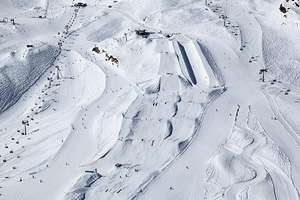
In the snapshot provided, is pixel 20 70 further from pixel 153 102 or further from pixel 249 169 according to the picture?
pixel 249 169

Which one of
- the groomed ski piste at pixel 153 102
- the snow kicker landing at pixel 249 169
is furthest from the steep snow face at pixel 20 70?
the snow kicker landing at pixel 249 169

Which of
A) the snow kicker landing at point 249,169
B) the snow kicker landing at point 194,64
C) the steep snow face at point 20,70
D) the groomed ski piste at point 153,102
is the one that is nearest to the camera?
the snow kicker landing at point 249,169

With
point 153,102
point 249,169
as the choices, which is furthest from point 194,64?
point 249,169

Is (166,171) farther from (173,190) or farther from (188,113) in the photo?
(188,113)

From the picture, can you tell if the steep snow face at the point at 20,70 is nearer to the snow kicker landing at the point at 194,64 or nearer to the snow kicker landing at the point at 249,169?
the snow kicker landing at the point at 194,64

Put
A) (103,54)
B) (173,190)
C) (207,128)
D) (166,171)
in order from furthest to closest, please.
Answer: (103,54), (207,128), (166,171), (173,190)

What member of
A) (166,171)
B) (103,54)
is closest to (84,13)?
(103,54)
